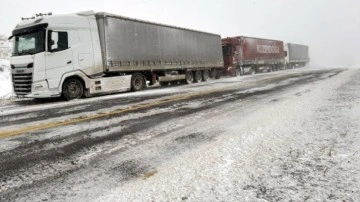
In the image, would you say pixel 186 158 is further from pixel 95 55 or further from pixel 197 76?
pixel 197 76

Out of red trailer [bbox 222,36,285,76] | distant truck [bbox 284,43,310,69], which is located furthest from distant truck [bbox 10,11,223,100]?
distant truck [bbox 284,43,310,69]

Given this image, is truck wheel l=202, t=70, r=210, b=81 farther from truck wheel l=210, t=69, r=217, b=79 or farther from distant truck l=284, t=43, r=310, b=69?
distant truck l=284, t=43, r=310, b=69

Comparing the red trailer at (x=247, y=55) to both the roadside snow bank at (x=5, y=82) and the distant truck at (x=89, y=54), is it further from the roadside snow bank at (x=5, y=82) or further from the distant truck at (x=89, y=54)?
the roadside snow bank at (x=5, y=82)

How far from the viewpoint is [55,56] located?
39.3ft

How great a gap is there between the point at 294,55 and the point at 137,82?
37990 millimetres

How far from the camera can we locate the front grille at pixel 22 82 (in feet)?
38.2

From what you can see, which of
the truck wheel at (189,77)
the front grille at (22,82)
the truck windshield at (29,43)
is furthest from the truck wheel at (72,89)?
the truck wheel at (189,77)

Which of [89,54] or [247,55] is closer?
[89,54]

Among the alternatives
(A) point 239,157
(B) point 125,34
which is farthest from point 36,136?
(B) point 125,34

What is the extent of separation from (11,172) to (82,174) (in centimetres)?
77

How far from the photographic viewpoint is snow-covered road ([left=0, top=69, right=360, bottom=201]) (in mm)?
2869

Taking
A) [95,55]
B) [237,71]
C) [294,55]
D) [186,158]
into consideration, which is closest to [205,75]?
[237,71]

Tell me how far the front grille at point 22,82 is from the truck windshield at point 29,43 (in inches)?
31.0

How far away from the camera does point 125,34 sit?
50.4 feet
